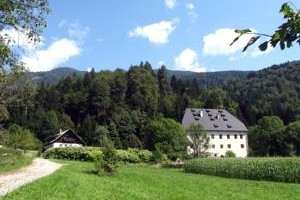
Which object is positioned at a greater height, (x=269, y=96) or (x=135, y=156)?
(x=269, y=96)

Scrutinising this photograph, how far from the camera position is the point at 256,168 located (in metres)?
39.4

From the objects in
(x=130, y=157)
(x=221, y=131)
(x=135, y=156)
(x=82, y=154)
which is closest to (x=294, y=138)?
(x=221, y=131)

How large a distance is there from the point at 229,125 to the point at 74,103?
4751 cm

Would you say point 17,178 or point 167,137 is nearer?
point 17,178

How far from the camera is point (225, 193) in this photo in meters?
24.1

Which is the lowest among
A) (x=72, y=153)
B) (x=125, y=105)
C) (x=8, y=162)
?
(x=8, y=162)

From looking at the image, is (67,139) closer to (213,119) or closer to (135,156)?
(213,119)

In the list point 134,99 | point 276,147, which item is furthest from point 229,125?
point 134,99

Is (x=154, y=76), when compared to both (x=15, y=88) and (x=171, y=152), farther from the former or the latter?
(x=15, y=88)

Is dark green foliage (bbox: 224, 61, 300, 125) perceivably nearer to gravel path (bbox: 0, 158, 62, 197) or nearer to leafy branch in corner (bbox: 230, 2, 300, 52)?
gravel path (bbox: 0, 158, 62, 197)

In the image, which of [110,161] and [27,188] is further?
[110,161]

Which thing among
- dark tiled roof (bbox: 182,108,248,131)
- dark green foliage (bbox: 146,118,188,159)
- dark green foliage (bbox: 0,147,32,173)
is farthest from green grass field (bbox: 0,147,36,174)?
dark tiled roof (bbox: 182,108,248,131)

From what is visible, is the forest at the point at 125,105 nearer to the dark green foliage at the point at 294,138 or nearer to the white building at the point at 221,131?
the white building at the point at 221,131

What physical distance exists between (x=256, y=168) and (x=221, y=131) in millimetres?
78866
